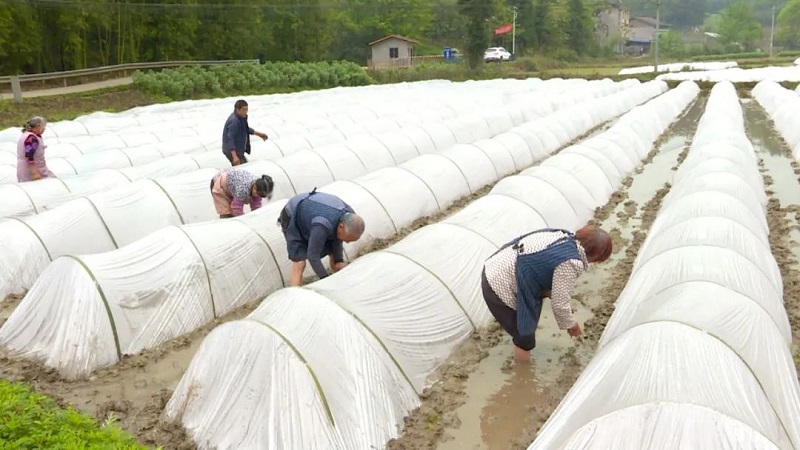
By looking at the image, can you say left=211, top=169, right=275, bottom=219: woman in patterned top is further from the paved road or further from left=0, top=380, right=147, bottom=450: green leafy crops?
the paved road

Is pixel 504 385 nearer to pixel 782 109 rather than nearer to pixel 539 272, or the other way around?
pixel 539 272

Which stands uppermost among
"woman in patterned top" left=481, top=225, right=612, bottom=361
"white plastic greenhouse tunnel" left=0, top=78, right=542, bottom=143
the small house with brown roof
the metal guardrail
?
the small house with brown roof

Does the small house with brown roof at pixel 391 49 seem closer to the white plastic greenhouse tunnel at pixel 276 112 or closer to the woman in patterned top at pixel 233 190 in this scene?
the white plastic greenhouse tunnel at pixel 276 112

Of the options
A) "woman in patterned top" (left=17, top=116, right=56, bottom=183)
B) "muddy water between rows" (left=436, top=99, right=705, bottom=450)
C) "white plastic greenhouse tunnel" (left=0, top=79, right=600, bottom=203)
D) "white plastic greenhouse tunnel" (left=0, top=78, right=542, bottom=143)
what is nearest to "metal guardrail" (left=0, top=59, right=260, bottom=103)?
"white plastic greenhouse tunnel" (left=0, top=78, right=542, bottom=143)

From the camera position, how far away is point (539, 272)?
5043 millimetres

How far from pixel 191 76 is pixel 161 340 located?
28480mm

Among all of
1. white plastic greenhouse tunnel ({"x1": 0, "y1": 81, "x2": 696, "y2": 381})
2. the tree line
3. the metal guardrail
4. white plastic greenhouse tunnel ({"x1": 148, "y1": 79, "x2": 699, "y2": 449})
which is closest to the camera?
white plastic greenhouse tunnel ({"x1": 148, "y1": 79, "x2": 699, "y2": 449})

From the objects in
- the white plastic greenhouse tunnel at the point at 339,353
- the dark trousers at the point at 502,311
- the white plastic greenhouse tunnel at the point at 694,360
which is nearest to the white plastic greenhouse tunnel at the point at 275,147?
the white plastic greenhouse tunnel at the point at 339,353

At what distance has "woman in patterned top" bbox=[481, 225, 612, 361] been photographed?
16.2ft

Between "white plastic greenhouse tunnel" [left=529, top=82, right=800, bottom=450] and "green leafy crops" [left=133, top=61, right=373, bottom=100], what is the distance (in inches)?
1134

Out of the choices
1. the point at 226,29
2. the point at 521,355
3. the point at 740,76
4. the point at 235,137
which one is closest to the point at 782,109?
the point at 740,76

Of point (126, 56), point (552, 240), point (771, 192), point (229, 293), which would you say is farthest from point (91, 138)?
point (126, 56)

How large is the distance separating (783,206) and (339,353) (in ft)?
32.0

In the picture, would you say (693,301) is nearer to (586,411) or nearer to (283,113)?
(586,411)
